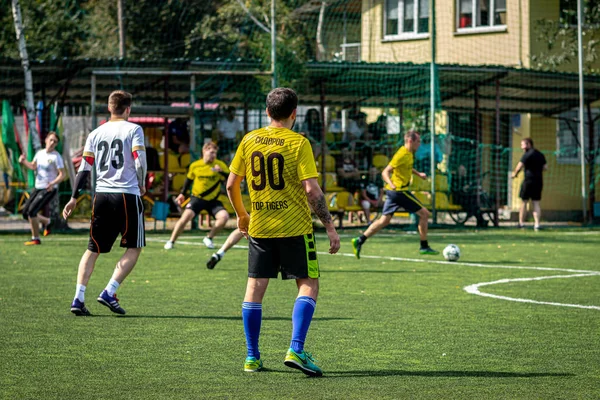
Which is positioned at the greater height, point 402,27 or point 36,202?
point 402,27

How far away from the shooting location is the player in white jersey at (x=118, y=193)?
33.0ft

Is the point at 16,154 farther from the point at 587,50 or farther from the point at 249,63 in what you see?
the point at 587,50

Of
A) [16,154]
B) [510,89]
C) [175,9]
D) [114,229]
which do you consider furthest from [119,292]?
[175,9]

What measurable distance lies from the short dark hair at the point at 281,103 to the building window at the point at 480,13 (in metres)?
26.2

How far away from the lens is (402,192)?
1712 cm

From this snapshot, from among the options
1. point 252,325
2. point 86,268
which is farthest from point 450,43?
point 252,325

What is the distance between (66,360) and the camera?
24.6 ft

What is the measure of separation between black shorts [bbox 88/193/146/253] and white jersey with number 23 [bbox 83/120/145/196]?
9cm

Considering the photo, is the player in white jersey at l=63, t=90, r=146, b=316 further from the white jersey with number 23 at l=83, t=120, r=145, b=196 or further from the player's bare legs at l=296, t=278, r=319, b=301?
the player's bare legs at l=296, t=278, r=319, b=301

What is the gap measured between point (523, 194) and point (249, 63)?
712 centimetres

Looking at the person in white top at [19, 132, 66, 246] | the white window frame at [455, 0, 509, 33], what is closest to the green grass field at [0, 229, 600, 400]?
the person in white top at [19, 132, 66, 246]

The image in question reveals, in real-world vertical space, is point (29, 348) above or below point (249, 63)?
below

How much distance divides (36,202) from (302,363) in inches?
533

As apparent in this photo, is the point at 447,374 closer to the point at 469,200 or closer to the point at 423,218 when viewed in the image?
the point at 423,218
